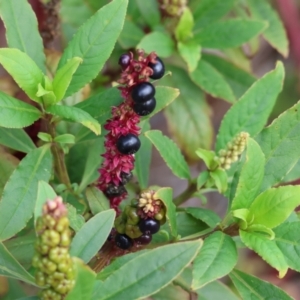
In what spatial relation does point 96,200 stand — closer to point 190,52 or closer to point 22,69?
point 22,69

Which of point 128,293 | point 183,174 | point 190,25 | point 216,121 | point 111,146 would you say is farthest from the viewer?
point 216,121

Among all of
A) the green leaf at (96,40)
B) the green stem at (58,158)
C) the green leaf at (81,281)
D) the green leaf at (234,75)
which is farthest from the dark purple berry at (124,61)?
the green leaf at (234,75)

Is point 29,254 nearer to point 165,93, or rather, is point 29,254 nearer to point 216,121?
point 165,93

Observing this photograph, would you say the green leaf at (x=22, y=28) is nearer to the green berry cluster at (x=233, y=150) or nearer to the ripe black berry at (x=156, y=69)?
the ripe black berry at (x=156, y=69)

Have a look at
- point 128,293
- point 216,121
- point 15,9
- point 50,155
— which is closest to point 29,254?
point 50,155

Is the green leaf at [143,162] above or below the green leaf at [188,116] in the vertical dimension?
above

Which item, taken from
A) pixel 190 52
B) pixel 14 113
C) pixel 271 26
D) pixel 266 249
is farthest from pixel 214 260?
pixel 271 26
